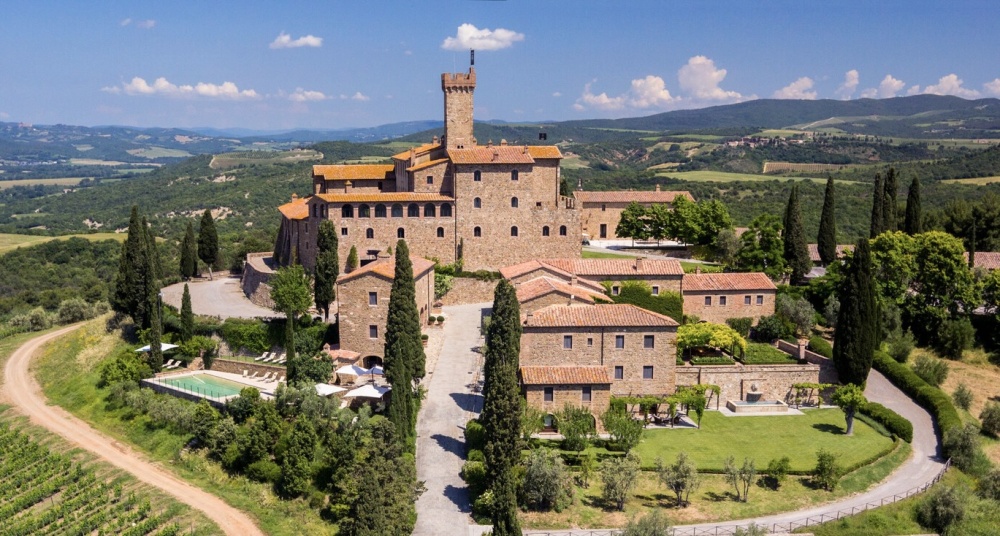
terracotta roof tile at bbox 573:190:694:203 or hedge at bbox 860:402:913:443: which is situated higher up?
terracotta roof tile at bbox 573:190:694:203

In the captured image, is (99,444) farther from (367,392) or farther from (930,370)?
(930,370)

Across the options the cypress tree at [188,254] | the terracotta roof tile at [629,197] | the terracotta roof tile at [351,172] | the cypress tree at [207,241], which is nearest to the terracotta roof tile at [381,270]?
the terracotta roof tile at [351,172]

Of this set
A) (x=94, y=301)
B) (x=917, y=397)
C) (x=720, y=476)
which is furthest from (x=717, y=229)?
(x=94, y=301)

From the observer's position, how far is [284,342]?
46750mm

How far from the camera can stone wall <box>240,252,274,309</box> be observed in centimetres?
5388

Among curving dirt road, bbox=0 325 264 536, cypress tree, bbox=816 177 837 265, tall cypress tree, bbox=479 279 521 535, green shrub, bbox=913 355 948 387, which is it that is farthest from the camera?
cypress tree, bbox=816 177 837 265

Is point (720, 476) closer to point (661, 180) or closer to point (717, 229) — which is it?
point (717, 229)

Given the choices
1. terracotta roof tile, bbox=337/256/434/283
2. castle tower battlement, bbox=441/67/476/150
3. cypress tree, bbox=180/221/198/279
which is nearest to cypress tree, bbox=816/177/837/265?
castle tower battlement, bbox=441/67/476/150

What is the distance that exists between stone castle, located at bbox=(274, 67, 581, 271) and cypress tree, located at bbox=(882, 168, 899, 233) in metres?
23.2

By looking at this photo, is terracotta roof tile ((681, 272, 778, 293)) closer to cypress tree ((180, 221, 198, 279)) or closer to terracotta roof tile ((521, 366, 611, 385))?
terracotta roof tile ((521, 366, 611, 385))

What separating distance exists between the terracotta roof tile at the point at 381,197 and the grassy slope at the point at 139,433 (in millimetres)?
16159

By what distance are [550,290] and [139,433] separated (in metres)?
22.2

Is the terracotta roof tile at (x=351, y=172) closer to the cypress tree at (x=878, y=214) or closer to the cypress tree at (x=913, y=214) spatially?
the cypress tree at (x=878, y=214)

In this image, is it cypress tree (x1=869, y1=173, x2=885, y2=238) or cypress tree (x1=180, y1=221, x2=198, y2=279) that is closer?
cypress tree (x1=869, y1=173, x2=885, y2=238)
